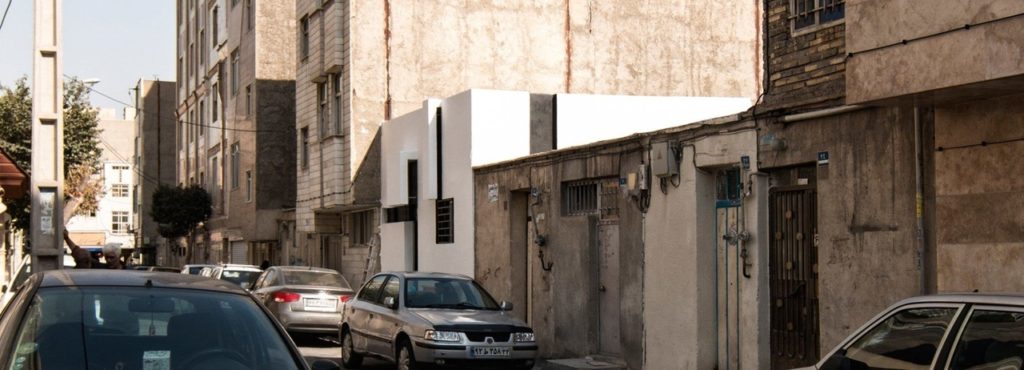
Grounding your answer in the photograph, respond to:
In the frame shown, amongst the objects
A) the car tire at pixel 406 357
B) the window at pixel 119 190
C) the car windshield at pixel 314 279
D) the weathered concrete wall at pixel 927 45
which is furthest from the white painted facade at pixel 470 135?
the window at pixel 119 190

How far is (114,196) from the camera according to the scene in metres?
95.1

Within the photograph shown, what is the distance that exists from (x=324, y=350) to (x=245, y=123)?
21.9 metres

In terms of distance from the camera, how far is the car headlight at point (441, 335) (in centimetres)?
1407

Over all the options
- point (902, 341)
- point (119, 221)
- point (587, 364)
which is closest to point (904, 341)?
point (902, 341)

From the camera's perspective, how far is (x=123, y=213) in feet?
318

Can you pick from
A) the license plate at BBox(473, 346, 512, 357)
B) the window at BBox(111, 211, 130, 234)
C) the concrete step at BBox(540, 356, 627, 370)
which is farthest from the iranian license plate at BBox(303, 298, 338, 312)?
the window at BBox(111, 211, 130, 234)

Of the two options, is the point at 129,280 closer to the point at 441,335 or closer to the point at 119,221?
the point at 441,335

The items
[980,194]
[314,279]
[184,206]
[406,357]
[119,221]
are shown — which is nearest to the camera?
[980,194]

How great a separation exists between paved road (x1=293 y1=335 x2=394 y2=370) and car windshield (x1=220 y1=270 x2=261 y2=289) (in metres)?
3.15

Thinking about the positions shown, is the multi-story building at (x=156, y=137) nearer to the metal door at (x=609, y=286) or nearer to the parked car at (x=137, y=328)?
the metal door at (x=609, y=286)

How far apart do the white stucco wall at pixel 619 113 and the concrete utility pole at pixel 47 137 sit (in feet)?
36.4

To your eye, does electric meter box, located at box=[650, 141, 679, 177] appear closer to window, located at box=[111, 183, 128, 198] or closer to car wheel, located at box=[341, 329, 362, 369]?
car wheel, located at box=[341, 329, 362, 369]

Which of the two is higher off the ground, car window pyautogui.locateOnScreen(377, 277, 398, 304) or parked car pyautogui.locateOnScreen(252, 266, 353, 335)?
car window pyautogui.locateOnScreen(377, 277, 398, 304)

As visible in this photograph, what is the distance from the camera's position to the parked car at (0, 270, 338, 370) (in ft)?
18.8
